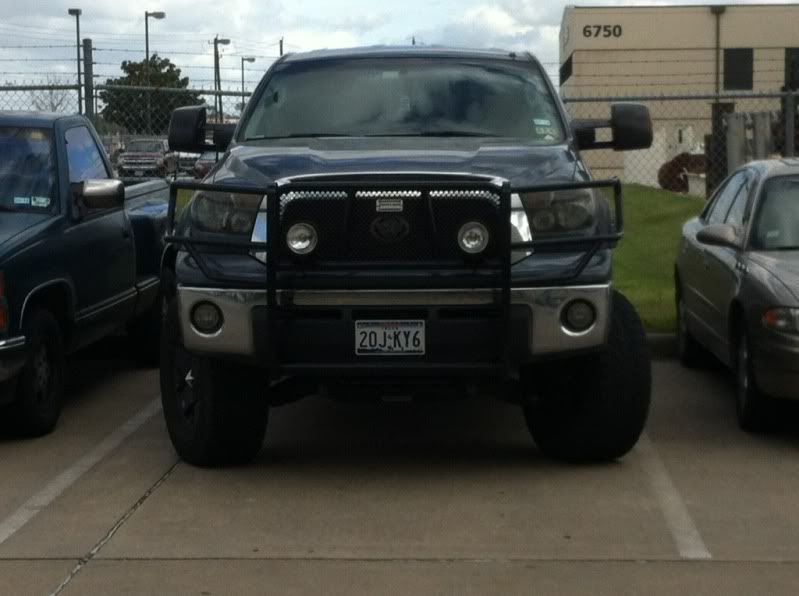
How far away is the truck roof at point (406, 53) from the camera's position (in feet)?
29.7

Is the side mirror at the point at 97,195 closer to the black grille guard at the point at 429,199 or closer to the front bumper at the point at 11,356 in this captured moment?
the front bumper at the point at 11,356

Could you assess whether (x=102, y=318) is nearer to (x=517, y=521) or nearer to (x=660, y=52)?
(x=517, y=521)

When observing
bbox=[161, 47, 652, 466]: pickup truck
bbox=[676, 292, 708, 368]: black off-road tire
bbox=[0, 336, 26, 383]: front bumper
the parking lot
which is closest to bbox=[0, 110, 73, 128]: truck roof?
the parking lot

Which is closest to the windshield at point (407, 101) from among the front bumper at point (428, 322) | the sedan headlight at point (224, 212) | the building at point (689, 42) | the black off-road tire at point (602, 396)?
the sedan headlight at point (224, 212)

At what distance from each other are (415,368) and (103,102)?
10.8 metres

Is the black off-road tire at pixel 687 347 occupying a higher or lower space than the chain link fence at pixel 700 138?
lower

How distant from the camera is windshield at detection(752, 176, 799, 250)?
9273 millimetres

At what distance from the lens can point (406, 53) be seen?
29.9ft

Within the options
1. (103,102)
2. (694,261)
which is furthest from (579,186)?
(103,102)

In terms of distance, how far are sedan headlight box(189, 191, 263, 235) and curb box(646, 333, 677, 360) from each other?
16.1 feet

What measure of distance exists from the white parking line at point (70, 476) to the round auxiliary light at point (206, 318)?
1004 millimetres

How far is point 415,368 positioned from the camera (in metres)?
7.12

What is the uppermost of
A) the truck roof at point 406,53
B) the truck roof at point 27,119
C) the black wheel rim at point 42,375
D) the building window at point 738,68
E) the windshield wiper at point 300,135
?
the building window at point 738,68

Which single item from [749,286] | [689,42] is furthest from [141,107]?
[689,42]
